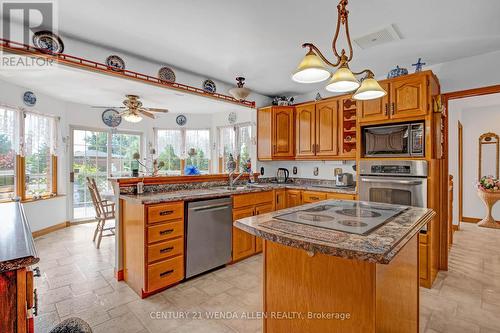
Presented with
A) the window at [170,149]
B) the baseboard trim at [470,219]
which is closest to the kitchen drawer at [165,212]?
the window at [170,149]

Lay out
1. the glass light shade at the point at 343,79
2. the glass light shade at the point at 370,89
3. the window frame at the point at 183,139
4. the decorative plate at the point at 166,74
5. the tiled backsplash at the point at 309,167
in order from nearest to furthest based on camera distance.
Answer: the glass light shade at the point at 343,79 < the glass light shade at the point at 370,89 < the decorative plate at the point at 166,74 < the tiled backsplash at the point at 309,167 < the window frame at the point at 183,139

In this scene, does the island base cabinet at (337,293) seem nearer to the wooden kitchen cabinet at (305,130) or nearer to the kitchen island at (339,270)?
the kitchen island at (339,270)

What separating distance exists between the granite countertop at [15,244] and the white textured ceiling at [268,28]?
5.91 ft

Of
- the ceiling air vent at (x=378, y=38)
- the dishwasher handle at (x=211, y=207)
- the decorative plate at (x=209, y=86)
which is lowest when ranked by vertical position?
the dishwasher handle at (x=211, y=207)

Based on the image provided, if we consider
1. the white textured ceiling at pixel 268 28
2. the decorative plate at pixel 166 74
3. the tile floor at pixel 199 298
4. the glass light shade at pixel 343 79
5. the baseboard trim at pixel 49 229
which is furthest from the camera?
the baseboard trim at pixel 49 229

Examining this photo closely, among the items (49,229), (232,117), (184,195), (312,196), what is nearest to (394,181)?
(312,196)

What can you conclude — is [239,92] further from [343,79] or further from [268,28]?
[343,79]

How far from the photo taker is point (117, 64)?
9.45ft

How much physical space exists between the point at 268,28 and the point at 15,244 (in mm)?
2484

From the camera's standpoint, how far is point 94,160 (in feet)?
17.7

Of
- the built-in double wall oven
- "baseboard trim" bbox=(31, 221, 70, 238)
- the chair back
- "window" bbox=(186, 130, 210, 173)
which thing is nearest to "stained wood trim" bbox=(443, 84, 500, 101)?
the built-in double wall oven

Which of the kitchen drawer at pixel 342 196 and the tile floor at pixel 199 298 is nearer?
the tile floor at pixel 199 298

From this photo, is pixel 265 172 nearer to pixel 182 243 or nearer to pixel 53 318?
pixel 182 243

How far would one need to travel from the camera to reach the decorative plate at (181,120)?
20.8 ft
